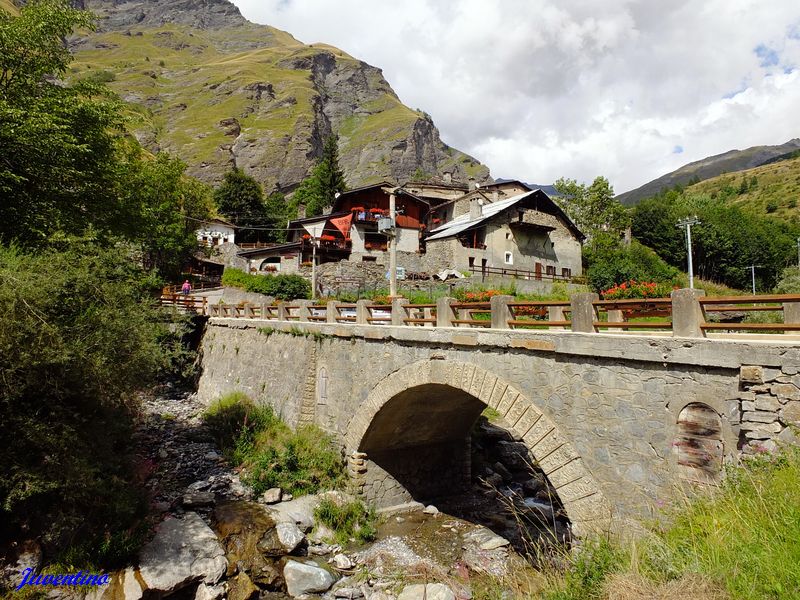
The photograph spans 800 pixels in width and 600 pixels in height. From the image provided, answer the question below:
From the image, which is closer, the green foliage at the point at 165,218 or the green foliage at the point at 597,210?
the green foliage at the point at 165,218

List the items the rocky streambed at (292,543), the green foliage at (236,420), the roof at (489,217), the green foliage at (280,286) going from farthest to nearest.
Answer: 1. the roof at (489,217)
2. the green foliage at (280,286)
3. the green foliage at (236,420)
4. the rocky streambed at (292,543)

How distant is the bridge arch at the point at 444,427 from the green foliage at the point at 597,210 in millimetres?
40215

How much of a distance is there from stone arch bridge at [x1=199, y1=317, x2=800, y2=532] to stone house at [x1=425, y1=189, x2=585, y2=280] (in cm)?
2225

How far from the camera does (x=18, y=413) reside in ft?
27.8

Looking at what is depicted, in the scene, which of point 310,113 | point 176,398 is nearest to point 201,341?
point 176,398

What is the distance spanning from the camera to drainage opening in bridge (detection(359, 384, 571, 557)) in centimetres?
1305

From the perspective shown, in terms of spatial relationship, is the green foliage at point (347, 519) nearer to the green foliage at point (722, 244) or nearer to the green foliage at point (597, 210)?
the green foliage at point (597, 210)

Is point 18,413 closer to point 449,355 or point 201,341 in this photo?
point 449,355

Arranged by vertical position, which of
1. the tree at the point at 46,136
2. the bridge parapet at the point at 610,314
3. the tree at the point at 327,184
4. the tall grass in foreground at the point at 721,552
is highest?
the tree at the point at 327,184

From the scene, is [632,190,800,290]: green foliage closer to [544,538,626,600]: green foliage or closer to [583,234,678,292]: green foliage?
[583,234,678,292]: green foliage

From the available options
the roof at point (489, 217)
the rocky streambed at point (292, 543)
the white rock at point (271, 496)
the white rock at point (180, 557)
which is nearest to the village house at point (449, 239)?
the roof at point (489, 217)

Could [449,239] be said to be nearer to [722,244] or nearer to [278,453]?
[278,453]

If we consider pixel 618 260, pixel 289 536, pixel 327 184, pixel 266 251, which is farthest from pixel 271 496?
pixel 327 184

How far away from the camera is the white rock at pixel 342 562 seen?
11180 millimetres
